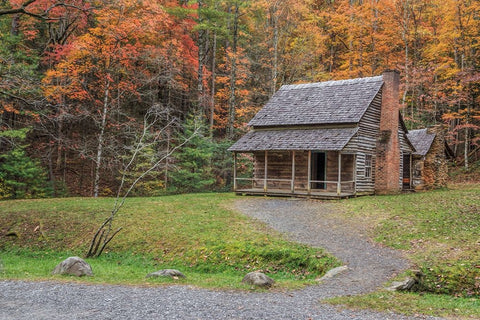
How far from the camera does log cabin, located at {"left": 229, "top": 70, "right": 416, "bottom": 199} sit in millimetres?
22406

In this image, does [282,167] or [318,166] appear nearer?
[318,166]

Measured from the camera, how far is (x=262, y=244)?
39.2 feet

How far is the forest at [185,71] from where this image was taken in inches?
955

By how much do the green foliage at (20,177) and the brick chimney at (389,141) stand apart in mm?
21678

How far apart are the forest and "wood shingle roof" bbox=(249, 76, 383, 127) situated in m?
4.61

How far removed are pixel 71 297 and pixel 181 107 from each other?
1266 inches

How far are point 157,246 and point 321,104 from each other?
52.2ft

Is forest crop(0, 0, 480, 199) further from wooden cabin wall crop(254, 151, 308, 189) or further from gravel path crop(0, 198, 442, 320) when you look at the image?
gravel path crop(0, 198, 442, 320)

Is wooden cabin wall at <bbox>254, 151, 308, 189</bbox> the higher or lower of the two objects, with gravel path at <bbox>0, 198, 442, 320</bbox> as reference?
higher

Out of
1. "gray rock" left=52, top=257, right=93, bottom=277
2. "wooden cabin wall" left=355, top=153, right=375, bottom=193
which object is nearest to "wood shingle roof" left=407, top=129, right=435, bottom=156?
"wooden cabin wall" left=355, top=153, right=375, bottom=193

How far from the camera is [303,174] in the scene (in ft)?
79.8

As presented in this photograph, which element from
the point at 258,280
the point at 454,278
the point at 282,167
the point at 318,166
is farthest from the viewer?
the point at 282,167

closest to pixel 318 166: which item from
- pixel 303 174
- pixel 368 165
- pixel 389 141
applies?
pixel 303 174

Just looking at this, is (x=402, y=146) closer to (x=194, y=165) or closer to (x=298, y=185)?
(x=298, y=185)
